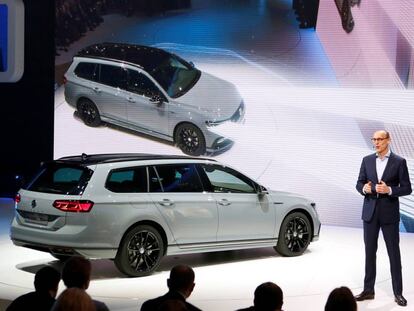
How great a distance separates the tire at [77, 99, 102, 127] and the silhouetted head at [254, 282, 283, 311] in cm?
1189

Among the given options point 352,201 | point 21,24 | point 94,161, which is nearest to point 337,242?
point 352,201

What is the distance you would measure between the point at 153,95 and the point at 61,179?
20.6 feet

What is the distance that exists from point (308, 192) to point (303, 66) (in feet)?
7.59

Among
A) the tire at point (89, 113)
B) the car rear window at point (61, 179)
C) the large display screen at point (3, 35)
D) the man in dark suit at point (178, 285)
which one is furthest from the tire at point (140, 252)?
the tire at point (89, 113)

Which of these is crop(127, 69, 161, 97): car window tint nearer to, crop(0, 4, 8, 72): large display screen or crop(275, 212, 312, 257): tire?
crop(275, 212, 312, 257): tire

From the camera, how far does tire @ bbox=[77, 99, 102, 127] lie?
15273 mm

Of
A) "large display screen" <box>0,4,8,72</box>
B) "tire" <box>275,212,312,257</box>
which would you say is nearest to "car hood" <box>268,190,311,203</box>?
"tire" <box>275,212,312,257</box>

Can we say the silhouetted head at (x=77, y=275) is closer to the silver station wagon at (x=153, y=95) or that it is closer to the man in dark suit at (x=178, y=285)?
the man in dark suit at (x=178, y=285)

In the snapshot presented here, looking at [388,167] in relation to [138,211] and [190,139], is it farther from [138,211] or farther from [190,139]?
[190,139]

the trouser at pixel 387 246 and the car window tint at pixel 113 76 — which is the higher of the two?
the car window tint at pixel 113 76

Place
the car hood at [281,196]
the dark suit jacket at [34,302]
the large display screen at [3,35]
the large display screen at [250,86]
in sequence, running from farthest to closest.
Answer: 1. the large display screen at [250,86]
2. the car hood at [281,196]
3. the dark suit jacket at [34,302]
4. the large display screen at [3,35]

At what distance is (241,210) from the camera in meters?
9.19

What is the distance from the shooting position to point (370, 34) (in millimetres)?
13125

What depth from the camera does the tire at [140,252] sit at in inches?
319
